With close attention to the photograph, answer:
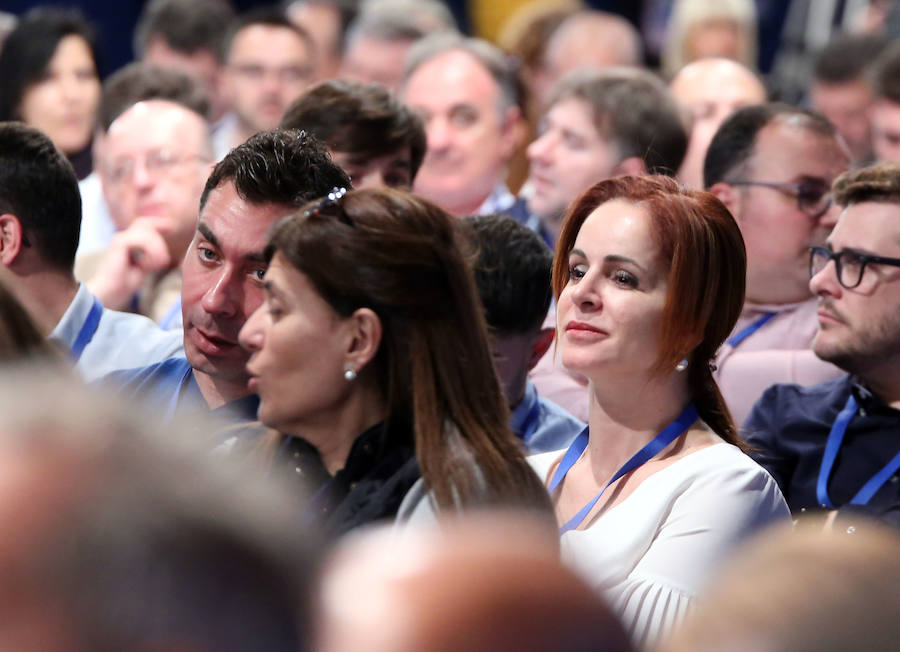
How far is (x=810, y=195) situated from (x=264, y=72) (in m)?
3.11

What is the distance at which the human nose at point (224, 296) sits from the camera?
2838 millimetres

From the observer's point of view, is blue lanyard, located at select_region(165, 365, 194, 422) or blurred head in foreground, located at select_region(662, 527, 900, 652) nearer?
blurred head in foreground, located at select_region(662, 527, 900, 652)

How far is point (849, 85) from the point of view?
6.38m

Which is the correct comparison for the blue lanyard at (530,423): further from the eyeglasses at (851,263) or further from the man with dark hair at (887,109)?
the man with dark hair at (887,109)

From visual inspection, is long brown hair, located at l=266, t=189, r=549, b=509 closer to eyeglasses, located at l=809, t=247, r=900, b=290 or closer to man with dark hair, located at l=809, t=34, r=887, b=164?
eyeglasses, located at l=809, t=247, r=900, b=290

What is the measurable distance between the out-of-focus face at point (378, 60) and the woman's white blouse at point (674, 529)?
4.60 meters

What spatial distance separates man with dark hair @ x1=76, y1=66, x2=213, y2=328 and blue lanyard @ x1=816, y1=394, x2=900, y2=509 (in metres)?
1.76

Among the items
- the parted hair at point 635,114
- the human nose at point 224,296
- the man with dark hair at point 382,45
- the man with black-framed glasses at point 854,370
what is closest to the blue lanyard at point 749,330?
the man with black-framed glasses at point 854,370

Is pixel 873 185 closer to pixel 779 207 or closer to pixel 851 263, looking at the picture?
pixel 851 263

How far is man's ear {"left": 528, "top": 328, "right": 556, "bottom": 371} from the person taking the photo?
3254mm

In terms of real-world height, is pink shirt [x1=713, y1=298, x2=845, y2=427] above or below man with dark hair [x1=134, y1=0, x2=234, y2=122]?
above

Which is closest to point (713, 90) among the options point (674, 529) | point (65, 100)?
point (65, 100)

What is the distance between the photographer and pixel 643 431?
268cm

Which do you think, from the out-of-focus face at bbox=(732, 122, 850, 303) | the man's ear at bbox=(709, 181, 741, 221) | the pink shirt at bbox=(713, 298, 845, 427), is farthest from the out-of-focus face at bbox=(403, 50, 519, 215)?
the pink shirt at bbox=(713, 298, 845, 427)
